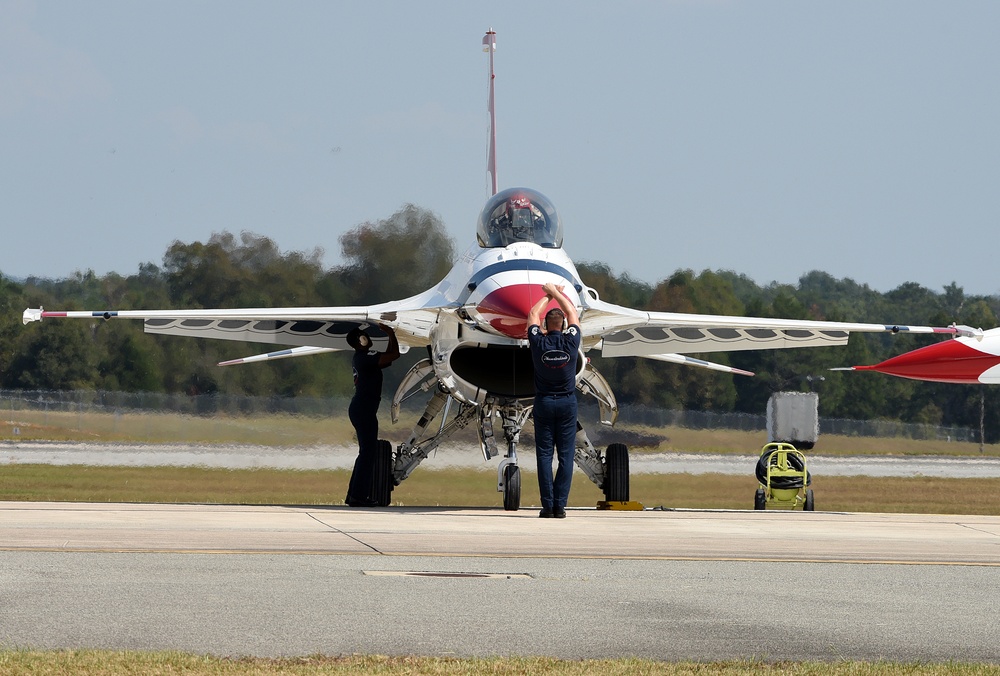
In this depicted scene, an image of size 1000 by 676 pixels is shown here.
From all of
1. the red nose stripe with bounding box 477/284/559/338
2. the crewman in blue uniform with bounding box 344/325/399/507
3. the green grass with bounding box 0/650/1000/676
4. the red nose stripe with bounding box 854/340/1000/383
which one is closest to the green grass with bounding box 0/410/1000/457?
the crewman in blue uniform with bounding box 344/325/399/507

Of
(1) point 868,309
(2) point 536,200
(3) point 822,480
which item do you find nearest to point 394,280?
(3) point 822,480

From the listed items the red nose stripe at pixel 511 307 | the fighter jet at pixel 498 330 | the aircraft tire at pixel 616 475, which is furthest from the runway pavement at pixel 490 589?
the aircraft tire at pixel 616 475

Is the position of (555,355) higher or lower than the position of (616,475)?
higher

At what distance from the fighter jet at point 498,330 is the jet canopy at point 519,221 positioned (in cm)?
1

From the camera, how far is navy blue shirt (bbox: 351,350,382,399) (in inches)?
619

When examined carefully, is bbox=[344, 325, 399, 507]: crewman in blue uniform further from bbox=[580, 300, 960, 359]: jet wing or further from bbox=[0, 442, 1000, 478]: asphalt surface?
bbox=[0, 442, 1000, 478]: asphalt surface

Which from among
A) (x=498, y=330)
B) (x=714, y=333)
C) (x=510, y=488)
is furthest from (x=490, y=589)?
(x=714, y=333)

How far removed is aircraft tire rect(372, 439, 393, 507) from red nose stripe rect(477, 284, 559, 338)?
3342 mm

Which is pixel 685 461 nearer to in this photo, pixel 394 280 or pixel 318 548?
pixel 394 280

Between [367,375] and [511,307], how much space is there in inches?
106

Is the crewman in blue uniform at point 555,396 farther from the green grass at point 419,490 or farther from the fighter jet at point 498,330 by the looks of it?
the green grass at point 419,490

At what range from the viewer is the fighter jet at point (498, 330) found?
1471 cm

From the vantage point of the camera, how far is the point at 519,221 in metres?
16.0

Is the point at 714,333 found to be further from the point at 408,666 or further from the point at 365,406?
the point at 408,666
